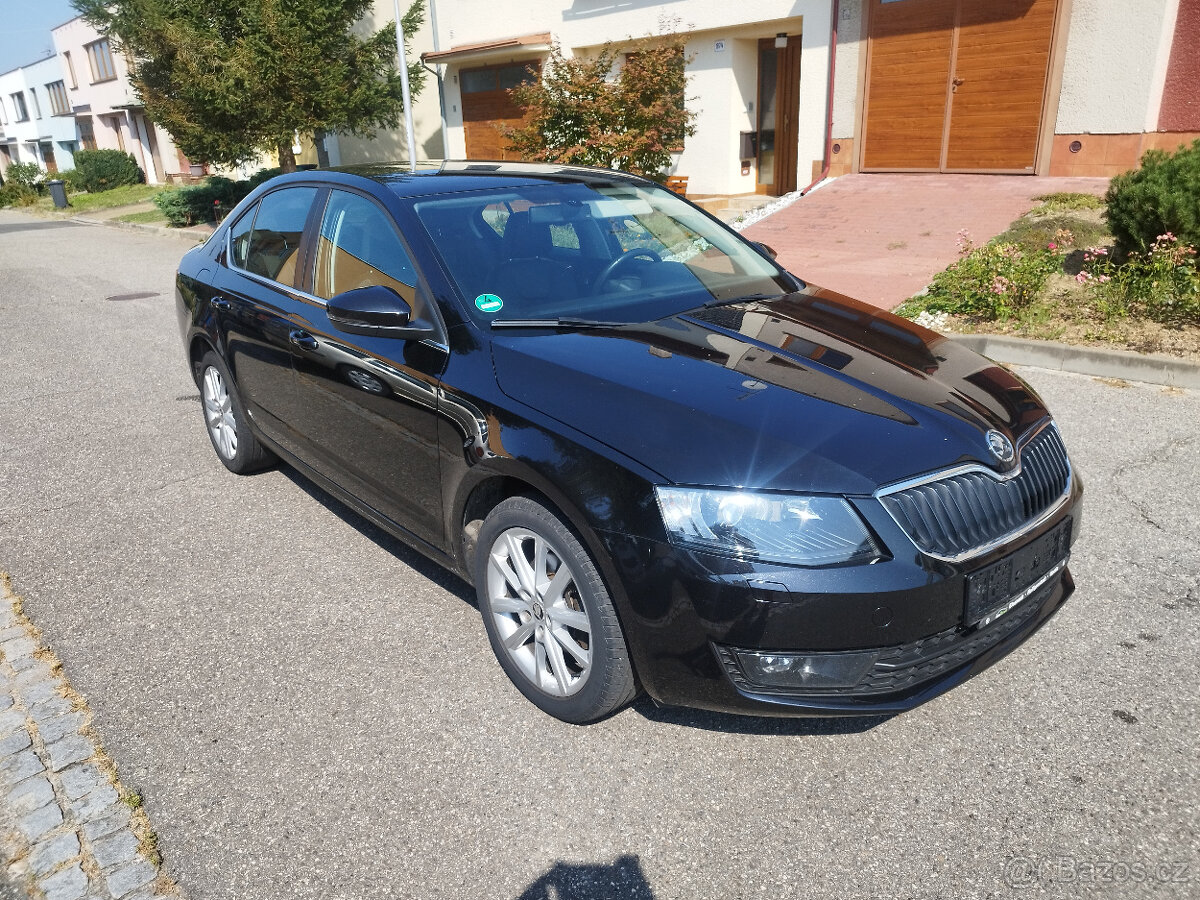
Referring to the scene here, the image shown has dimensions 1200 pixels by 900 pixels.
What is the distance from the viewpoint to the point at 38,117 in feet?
187

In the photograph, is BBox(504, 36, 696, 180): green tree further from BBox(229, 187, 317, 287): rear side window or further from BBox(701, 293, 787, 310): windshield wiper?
BBox(701, 293, 787, 310): windshield wiper

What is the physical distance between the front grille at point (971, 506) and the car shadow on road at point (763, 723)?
2.43ft

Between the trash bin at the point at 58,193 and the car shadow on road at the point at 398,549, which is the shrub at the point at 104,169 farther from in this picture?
the car shadow on road at the point at 398,549

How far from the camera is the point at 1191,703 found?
2.92 meters

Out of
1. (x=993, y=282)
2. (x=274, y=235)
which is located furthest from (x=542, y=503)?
(x=993, y=282)

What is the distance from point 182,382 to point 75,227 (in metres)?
21.9

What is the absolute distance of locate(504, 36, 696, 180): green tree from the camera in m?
12.8

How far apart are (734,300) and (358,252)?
1563mm

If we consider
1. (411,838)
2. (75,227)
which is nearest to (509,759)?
(411,838)

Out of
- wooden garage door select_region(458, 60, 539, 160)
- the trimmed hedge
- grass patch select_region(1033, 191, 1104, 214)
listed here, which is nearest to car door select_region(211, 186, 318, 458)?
grass patch select_region(1033, 191, 1104, 214)

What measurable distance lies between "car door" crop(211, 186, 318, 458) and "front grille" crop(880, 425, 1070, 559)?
8.91ft

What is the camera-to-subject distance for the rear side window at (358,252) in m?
3.43

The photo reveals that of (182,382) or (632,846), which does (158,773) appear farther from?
(182,382)

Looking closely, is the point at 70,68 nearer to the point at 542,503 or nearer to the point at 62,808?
→ the point at 62,808
